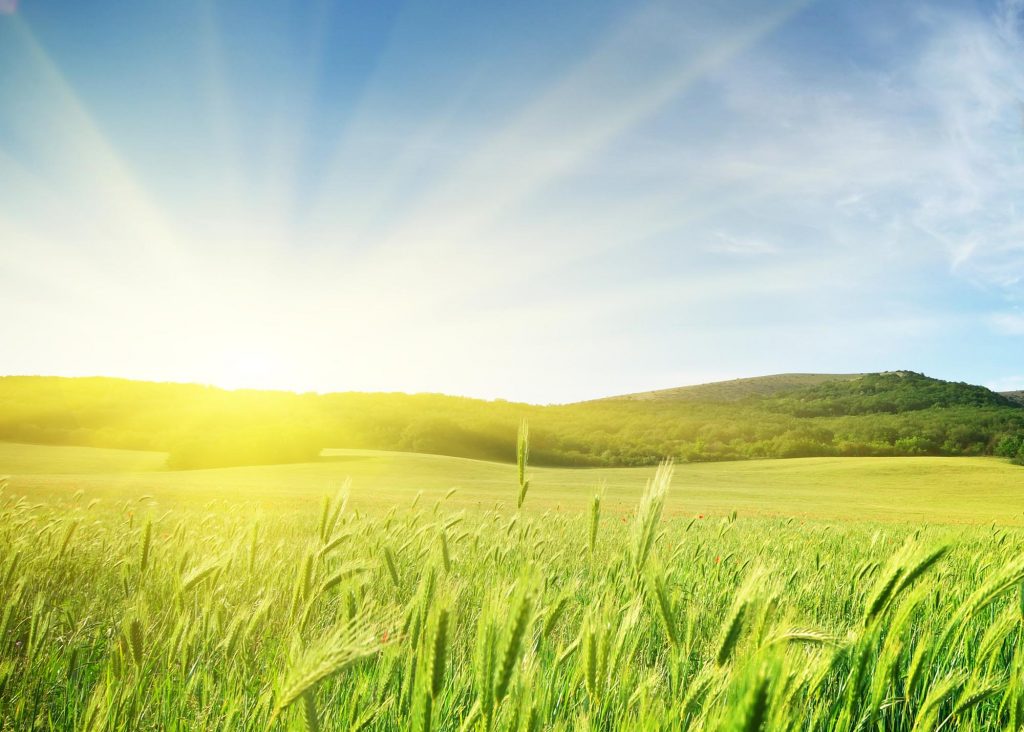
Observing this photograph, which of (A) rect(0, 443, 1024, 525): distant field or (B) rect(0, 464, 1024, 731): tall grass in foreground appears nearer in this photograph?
(B) rect(0, 464, 1024, 731): tall grass in foreground

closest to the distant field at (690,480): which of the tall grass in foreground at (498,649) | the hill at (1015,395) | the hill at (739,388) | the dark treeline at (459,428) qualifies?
the dark treeline at (459,428)

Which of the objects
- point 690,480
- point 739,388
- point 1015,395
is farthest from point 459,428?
point 1015,395

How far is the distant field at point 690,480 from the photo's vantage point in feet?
75.2

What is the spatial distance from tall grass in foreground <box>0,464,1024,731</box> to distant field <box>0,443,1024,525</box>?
56.7ft

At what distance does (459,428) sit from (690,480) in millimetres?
26221

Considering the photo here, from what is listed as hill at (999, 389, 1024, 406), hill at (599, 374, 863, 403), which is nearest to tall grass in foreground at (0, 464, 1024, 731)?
hill at (599, 374, 863, 403)

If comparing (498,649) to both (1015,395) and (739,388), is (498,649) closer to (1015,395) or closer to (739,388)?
(739,388)

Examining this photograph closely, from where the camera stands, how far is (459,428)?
195 ft

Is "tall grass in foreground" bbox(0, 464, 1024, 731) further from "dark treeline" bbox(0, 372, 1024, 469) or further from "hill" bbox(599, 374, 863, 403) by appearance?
"hill" bbox(599, 374, 863, 403)

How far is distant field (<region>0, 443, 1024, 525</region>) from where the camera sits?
22.9 meters

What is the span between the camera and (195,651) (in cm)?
217

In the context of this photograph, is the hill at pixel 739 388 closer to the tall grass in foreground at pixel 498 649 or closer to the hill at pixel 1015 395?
the hill at pixel 1015 395

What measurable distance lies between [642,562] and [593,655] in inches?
36.4

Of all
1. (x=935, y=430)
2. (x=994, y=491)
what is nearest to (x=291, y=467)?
(x=994, y=491)
